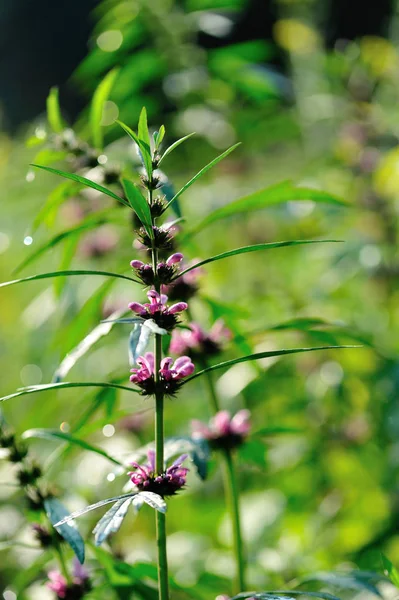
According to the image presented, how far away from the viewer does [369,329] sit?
5.65 ft

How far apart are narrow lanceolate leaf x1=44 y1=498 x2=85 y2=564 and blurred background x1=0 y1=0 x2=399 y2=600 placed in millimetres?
219

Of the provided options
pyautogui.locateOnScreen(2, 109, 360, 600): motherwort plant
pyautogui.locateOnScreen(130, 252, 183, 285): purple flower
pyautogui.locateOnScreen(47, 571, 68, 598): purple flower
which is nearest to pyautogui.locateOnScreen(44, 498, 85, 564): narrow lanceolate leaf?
pyautogui.locateOnScreen(2, 109, 360, 600): motherwort plant

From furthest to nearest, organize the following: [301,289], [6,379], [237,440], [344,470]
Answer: [6,379], [301,289], [344,470], [237,440]

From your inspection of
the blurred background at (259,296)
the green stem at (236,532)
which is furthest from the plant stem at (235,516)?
the blurred background at (259,296)

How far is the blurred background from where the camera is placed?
5.00ft

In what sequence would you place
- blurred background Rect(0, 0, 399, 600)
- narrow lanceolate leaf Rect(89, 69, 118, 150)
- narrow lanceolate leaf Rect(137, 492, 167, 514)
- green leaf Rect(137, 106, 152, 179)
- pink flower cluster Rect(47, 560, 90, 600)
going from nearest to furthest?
narrow lanceolate leaf Rect(137, 492, 167, 514) → green leaf Rect(137, 106, 152, 179) → pink flower cluster Rect(47, 560, 90, 600) → narrow lanceolate leaf Rect(89, 69, 118, 150) → blurred background Rect(0, 0, 399, 600)

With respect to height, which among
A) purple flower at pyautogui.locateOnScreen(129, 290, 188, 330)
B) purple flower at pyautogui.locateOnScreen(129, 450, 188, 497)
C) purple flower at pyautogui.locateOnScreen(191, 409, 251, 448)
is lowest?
purple flower at pyautogui.locateOnScreen(129, 450, 188, 497)

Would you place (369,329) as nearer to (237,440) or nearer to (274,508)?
(274,508)

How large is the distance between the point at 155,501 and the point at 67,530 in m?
0.19

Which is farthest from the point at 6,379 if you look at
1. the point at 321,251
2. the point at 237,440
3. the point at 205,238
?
the point at 237,440

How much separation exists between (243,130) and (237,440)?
138cm

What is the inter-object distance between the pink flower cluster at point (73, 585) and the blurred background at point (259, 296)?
21 cm

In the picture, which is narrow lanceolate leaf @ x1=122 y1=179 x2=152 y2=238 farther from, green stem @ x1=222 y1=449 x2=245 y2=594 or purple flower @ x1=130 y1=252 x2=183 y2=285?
green stem @ x1=222 y1=449 x2=245 y2=594

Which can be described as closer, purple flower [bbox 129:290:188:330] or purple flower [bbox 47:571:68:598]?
purple flower [bbox 129:290:188:330]
